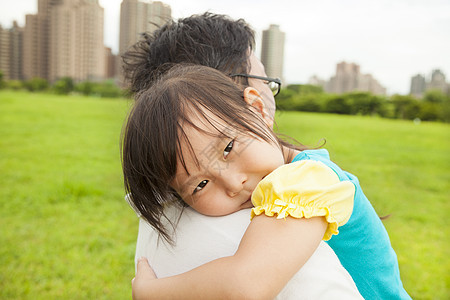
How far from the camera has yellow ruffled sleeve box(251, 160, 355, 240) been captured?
2.81 ft

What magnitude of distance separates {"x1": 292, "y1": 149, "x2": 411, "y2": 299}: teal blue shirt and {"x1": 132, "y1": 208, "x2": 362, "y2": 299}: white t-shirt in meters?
0.14

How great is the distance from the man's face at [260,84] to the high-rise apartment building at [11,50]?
31.2 meters

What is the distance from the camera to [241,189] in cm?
108

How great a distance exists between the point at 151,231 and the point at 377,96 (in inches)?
815

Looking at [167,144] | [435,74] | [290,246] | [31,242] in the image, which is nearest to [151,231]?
[167,144]

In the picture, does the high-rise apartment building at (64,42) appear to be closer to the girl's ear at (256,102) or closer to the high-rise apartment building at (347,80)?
the high-rise apartment building at (347,80)

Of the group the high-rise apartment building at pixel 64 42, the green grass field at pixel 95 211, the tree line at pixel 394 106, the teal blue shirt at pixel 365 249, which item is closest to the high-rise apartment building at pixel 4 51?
the high-rise apartment building at pixel 64 42

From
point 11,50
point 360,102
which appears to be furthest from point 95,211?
point 11,50

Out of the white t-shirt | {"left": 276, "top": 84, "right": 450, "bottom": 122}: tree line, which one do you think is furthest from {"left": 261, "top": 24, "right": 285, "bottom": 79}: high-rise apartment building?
{"left": 276, "top": 84, "right": 450, "bottom": 122}: tree line

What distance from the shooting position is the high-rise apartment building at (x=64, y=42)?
2464cm

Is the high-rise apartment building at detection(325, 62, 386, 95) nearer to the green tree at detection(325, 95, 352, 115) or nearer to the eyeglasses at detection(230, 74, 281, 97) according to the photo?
the green tree at detection(325, 95, 352, 115)

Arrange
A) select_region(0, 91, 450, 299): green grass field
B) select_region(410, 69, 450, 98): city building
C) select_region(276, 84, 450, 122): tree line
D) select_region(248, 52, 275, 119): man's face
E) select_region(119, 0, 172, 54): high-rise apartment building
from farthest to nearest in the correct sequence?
1. select_region(410, 69, 450, 98): city building
2. select_region(276, 84, 450, 122): tree line
3. select_region(0, 91, 450, 299): green grass field
4. select_region(119, 0, 172, 54): high-rise apartment building
5. select_region(248, 52, 275, 119): man's face

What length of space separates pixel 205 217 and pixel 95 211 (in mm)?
4293

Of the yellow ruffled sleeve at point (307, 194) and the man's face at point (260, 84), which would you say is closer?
the yellow ruffled sleeve at point (307, 194)
